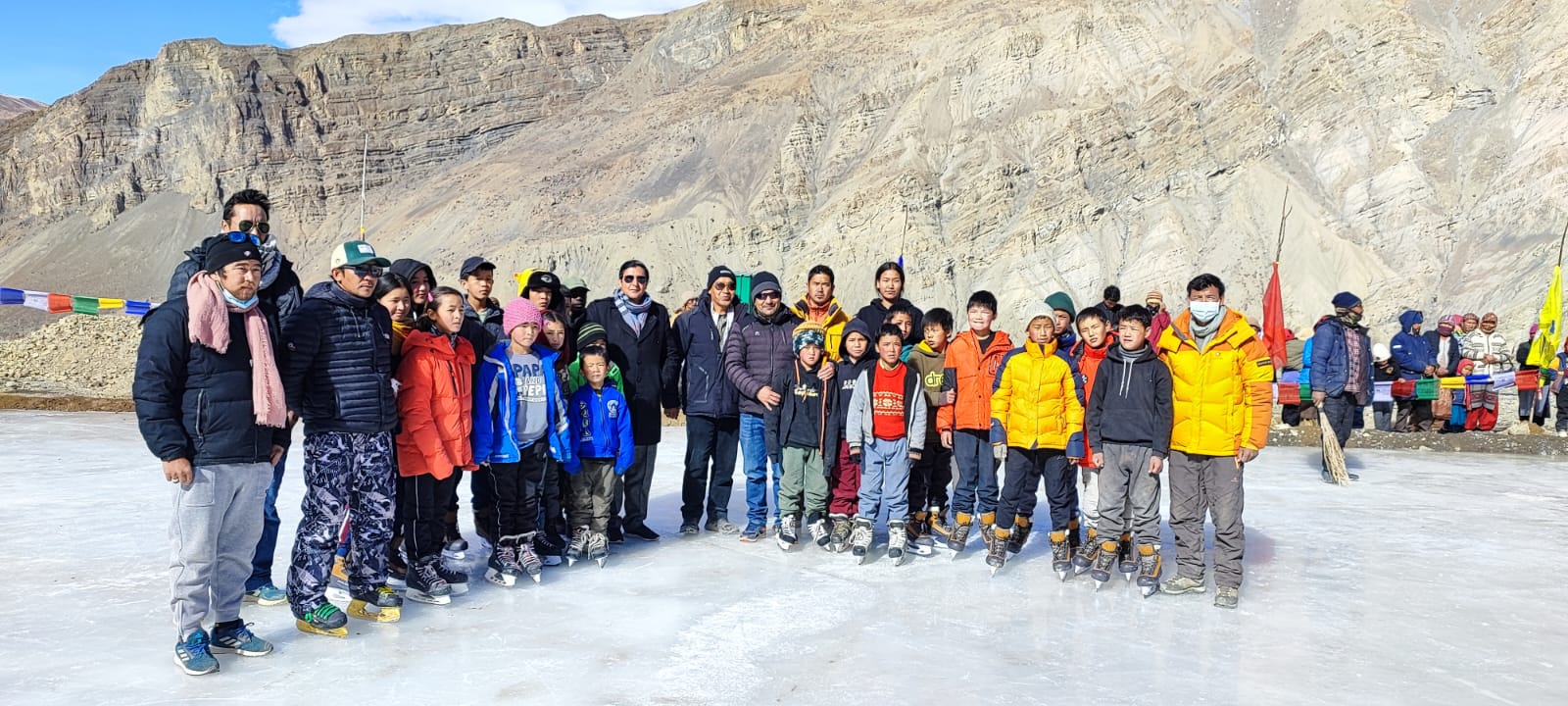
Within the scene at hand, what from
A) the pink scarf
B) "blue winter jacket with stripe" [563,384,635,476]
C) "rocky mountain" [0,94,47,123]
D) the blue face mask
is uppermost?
"rocky mountain" [0,94,47,123]

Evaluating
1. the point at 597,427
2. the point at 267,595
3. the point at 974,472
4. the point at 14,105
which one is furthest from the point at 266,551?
the point at 14,105

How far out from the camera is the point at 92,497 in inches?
324

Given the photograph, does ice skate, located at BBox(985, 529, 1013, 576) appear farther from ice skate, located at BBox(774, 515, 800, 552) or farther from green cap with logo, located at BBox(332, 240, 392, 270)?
green cap with logo, located at BBox(332, 240, 392, 270)

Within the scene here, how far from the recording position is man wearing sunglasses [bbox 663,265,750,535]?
7.25m

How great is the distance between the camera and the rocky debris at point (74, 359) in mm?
21281

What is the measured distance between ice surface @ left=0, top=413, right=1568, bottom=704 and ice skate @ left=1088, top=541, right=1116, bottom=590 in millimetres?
114

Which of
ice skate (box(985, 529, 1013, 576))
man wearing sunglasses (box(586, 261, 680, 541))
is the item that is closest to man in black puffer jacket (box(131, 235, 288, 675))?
man wearing sunglasses (box(586, 261, 680, 541))

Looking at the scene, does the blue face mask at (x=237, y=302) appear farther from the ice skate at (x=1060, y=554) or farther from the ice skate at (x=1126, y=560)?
the ice skate at (x=1126, y=560)

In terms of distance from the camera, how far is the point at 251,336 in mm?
4402

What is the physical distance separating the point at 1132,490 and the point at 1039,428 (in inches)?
25.3

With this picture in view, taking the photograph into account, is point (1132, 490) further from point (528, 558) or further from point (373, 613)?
point (373, 613)

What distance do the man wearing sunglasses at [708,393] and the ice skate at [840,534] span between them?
81cm

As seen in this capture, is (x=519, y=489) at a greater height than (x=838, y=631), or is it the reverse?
(x=519, y=489)

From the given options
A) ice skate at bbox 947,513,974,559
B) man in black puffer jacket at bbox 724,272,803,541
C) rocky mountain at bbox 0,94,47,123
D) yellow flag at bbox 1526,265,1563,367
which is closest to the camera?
ice skate at bbox 947,513,974,559
